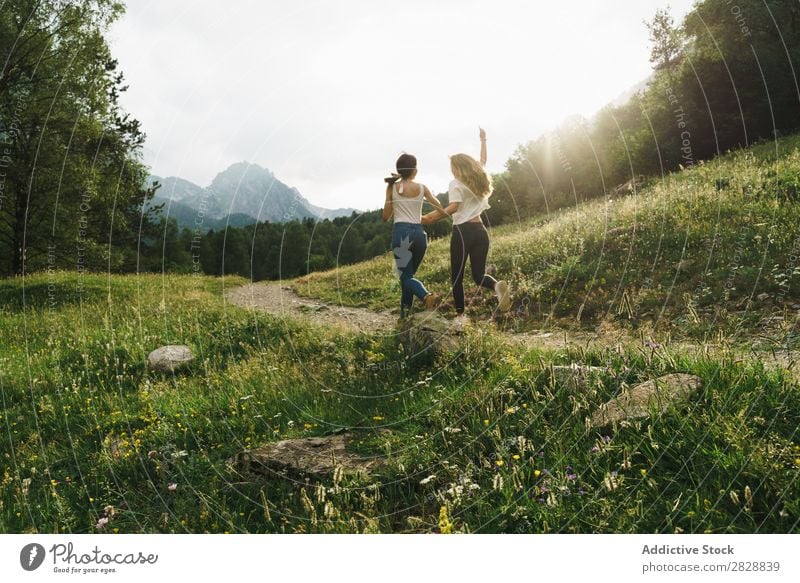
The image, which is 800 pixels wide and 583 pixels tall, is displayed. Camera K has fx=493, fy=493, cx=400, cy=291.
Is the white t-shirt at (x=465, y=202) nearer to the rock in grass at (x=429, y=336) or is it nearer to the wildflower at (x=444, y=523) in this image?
the rock in grass at (x=429, y=336)

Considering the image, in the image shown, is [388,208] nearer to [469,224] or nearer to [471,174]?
[471,174]

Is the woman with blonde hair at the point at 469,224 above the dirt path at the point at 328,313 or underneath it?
above

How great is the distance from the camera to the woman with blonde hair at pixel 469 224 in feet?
22.1

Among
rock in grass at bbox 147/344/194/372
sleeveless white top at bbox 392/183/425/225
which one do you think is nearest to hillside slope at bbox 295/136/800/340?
sleeveless white top at bbox 392/183/425/225

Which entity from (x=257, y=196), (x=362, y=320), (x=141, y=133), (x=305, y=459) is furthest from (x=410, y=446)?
(x=141, y=133)

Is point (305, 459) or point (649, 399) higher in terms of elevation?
point (649, 399)

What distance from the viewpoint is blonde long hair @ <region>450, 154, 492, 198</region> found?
581 cm

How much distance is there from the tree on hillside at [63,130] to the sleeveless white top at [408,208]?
Result: 29.9 feet

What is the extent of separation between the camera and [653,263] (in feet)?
35.0

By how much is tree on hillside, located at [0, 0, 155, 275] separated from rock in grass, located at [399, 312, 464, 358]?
31.0ft

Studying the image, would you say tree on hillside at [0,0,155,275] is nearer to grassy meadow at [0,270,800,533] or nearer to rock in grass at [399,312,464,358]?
grassy meadow at [0,270,800,533]

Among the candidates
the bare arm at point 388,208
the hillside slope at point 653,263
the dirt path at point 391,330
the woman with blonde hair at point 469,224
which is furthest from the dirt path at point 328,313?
the bare arm at point 388,208

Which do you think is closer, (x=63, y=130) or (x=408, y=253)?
(x=408, y=253)

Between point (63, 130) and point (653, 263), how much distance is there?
20.5 m
